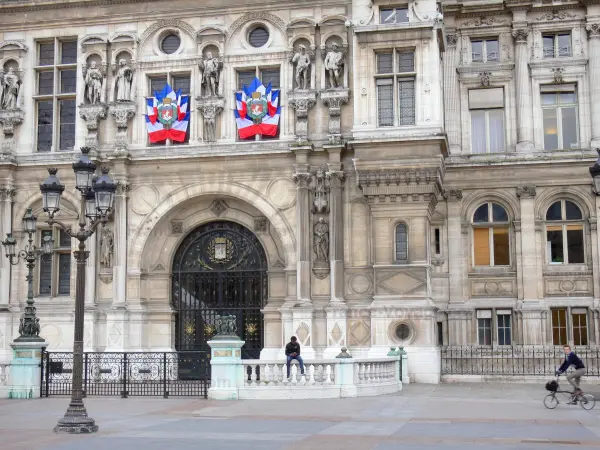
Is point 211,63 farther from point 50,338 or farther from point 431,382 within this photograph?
point 431,382

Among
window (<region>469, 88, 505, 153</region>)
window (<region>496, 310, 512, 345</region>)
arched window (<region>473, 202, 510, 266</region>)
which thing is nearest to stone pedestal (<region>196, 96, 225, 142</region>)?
window (<region>469, 88, 505, 153</region>)

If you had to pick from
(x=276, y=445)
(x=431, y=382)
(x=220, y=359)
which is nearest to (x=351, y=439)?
(x=276, y=445)

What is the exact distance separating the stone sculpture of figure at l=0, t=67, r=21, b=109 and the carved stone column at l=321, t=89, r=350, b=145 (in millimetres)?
12340

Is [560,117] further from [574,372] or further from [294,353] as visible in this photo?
[294,353]

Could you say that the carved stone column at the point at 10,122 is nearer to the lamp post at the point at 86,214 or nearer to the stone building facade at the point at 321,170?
the stone building facade at the point at 321,170

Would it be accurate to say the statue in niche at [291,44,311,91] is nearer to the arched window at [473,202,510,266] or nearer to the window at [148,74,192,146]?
the window at [148,74,192,146]

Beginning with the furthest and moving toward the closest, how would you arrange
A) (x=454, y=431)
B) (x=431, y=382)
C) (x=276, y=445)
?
(x=431, y=382), (x=454, y=431), (x=276, y=445)

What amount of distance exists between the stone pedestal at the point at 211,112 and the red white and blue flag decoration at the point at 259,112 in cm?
81

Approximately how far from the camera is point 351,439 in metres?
16.4

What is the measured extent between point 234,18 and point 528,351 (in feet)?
54.6

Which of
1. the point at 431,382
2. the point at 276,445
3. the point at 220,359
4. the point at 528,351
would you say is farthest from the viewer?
the point at 528,351

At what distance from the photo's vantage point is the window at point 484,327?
35.1 meters

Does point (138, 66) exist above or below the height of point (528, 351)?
above

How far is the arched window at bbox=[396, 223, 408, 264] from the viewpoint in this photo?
1257 inches
